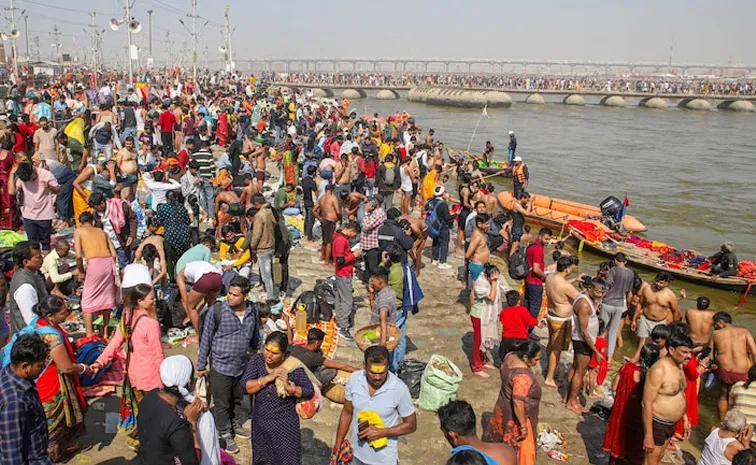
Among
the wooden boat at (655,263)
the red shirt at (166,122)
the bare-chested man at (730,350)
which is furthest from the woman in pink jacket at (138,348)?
the wooden boat at (655,263)

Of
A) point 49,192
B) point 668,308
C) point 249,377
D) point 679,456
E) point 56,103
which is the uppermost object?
point 56,103

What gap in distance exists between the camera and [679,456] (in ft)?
21.3

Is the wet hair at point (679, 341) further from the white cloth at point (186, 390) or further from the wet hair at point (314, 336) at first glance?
the white cloth at point (186, 390)

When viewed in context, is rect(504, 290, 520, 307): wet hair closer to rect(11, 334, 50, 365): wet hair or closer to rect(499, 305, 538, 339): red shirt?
rect(499, 305, 538, 339): red shirt

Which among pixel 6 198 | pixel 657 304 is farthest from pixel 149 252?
pixel 657 304

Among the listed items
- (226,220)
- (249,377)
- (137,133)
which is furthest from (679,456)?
(137,133)

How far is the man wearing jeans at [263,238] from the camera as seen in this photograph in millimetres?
7926

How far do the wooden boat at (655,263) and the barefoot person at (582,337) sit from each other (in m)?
7.36

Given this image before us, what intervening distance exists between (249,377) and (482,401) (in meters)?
3.68

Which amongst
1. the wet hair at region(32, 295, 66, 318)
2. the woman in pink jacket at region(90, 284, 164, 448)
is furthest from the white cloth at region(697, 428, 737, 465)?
the wet hair at region(32, 295, 66, 318)

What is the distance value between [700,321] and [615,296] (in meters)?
1.18

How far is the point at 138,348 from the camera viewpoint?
15.9 feet

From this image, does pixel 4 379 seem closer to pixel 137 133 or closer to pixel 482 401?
pixel 482 401

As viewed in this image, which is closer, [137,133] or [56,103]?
[137,133]
